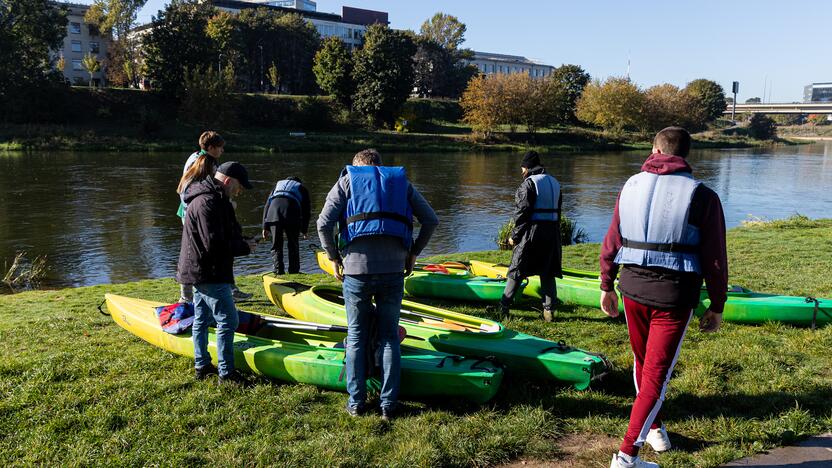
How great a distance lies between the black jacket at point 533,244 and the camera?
6.66m

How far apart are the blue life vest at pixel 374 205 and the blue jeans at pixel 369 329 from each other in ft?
1.03

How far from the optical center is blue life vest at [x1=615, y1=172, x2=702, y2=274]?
3463 millimetres

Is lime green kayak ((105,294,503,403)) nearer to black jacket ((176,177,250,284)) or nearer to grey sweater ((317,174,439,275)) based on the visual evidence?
black jacket ((176,177,250,284))

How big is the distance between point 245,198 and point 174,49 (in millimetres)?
39303

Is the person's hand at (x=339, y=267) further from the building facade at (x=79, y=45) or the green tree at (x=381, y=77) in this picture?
the building facade at (x=79, y=45)

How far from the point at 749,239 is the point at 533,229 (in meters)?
8.56

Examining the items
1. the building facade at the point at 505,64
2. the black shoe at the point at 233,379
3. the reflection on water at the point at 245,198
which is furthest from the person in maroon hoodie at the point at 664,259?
the building facade at the point at 505,64

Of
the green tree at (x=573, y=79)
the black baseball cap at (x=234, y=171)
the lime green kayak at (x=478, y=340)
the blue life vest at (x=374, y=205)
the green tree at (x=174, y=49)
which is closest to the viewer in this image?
the blue life vest at (x=374, y=205)

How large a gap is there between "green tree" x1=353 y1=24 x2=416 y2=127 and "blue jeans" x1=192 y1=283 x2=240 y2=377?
55492mm

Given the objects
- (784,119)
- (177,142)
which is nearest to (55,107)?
(177,142)

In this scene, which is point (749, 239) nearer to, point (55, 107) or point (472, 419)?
point (472, 419)

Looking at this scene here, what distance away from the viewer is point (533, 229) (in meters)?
6.68

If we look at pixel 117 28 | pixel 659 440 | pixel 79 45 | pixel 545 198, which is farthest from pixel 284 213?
pixel 79 45

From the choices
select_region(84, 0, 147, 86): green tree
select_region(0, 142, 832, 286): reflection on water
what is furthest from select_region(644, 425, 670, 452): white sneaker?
select_region(84, 0, 147, 86): green tree
